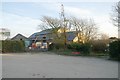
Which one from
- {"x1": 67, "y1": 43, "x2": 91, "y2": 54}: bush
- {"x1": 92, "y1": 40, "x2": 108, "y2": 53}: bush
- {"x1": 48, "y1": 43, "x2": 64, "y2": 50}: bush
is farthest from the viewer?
{"x1": 48, "y1": 43, "x2": 64, "y2": 50}: bush

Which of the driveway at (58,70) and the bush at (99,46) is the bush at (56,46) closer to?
the bush at (99,46)

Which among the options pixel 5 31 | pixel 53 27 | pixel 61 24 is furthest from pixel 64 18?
pixel 5 31

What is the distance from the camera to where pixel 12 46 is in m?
42.3

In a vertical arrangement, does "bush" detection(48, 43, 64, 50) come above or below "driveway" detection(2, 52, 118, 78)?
above

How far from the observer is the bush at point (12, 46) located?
41.8 m

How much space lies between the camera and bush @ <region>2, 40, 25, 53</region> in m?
41.8

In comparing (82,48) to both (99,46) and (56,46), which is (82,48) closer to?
(99,46)

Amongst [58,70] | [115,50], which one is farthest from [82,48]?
[58,70]

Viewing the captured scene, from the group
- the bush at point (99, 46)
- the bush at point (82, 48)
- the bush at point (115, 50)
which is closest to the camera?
the bush at point (115, 50)

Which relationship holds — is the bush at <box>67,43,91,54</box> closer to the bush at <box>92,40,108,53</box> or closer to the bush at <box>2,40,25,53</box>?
the bush at <box>92,40,108,53</box>

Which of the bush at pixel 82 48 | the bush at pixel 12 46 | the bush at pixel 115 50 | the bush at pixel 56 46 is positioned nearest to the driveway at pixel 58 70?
the bush at pixel 115 50

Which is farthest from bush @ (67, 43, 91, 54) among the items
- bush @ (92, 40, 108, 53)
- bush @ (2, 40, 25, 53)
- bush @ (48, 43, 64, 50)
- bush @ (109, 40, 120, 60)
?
bush @ (2, 40, 25, 53)

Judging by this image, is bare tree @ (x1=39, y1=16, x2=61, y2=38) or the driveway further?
bare tree @ (x1=39, y1=16, x2=61, y2=38)

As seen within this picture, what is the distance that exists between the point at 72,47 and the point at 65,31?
5871 millimetres
